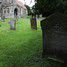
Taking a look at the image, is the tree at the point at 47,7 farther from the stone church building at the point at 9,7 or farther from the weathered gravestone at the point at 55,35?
the stone church building at the point at 9,7

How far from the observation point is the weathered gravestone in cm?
809

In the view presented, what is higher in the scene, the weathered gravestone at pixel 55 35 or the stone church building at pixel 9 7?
the stone church building at pixel 9 7

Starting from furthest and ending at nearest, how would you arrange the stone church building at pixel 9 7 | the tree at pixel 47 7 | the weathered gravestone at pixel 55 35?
1. the stone church building at pixel 9 7
2. the tree at pixel 47 7
3. the weathered gravestone at pixel 55 35

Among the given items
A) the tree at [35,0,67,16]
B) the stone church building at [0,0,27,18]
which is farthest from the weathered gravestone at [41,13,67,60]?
the stone church building at [0,0,27,18]

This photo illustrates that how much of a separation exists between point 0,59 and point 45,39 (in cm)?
197

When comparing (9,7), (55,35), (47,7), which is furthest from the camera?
(9,7)

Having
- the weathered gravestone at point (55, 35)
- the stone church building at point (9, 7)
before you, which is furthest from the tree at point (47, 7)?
the stone church building at point (9, 7)

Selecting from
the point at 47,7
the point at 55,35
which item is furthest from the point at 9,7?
A: the point at 55,35

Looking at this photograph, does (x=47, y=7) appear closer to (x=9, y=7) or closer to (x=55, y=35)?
(x=55, y=35)

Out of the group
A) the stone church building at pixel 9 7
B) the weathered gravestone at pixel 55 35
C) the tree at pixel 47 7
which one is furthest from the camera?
the stone church building at pixel 9 7

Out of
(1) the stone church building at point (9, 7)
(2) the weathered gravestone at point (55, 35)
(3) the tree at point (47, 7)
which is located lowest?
(2) the weathered gravestone at point (55, 35)

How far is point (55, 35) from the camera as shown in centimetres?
837

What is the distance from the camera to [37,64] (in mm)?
7832

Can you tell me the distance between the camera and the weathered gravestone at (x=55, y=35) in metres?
8.09
